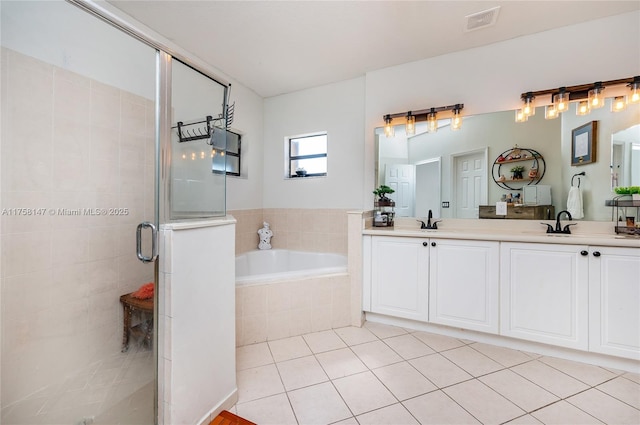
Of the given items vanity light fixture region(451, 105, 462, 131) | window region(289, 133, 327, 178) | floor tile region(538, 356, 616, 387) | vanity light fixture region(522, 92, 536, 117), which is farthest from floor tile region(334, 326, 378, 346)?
vanity light fixture region(522, 92, 536, 117)

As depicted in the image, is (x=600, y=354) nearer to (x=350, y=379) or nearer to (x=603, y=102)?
(x=350, y=379)

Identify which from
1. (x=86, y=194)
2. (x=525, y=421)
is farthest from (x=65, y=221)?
(x=525, y=421)

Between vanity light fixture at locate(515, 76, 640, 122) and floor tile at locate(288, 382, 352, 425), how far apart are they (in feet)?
9.06

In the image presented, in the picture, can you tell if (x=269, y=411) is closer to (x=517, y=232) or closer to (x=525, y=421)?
(x=525, y=421)

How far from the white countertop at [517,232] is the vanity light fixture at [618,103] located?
0.93m

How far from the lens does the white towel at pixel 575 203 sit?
86.2 inches

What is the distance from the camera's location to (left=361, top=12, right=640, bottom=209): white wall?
83.3 inches

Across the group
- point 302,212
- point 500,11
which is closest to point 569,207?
point 500,11

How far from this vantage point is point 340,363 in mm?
1847

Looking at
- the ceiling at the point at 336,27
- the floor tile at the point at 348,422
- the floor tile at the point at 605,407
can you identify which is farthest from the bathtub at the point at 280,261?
the ceiling at the point at 336,27

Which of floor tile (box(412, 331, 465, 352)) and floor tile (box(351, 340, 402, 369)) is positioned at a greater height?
floor tile (box(412, 331, 465, 352))

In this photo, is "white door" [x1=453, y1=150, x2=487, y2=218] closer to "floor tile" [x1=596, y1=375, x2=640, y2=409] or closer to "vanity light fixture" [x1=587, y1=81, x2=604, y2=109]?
"vanity light fixture" [x1=587, y1=81, x2=604, y2=109]

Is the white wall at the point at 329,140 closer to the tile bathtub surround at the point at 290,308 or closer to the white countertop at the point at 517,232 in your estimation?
the white countertop at the point at 517,232

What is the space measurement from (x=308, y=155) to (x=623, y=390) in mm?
3389
